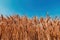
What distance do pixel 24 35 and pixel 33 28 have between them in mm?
342

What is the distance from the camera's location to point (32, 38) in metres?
4.35

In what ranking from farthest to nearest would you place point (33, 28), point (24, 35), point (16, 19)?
point (16, 19) < point (33, 28) < point (24, 35)

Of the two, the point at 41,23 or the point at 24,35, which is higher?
the point at 41,23

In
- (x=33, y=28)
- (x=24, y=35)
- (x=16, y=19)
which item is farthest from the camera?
(x=16, y=19)

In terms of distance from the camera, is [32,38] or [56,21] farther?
[56,21]

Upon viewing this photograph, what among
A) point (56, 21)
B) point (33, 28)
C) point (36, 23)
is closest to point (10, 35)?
point (33, 28)

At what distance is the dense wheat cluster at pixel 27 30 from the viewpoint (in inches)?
168

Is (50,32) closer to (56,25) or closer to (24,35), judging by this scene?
(56,25)

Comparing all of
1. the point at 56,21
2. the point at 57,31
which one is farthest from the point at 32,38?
the point at 56,21

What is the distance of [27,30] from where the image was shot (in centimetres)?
438

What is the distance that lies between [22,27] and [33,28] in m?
0.27

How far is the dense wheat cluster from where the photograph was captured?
4277 millimetres

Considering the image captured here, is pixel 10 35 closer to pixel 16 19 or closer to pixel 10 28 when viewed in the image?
pixel 10 28

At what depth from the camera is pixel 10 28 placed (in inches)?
173
